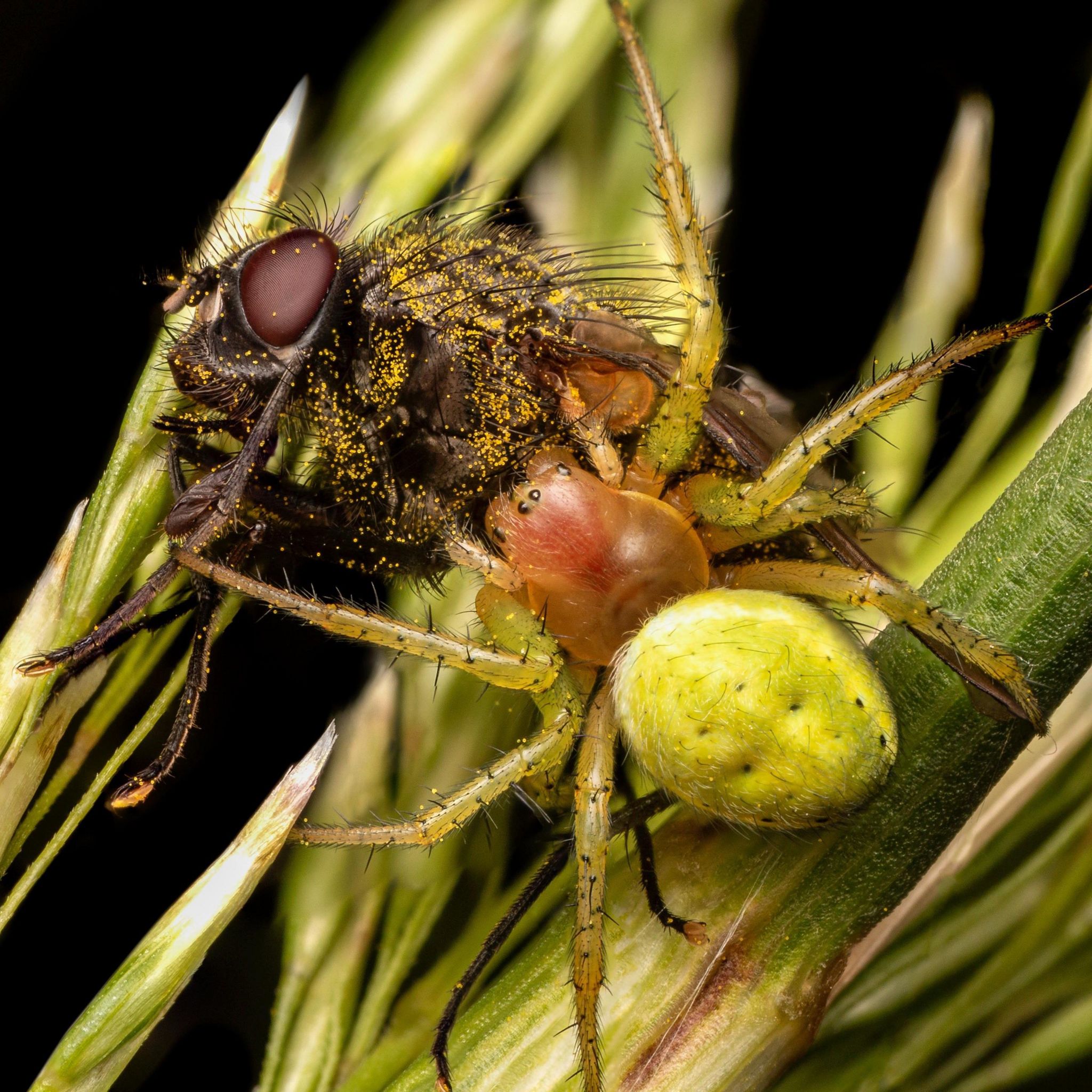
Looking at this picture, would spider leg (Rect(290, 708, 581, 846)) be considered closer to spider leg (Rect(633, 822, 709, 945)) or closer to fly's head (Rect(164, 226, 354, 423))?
spider leg (Rect(633, 822, 709, 945))

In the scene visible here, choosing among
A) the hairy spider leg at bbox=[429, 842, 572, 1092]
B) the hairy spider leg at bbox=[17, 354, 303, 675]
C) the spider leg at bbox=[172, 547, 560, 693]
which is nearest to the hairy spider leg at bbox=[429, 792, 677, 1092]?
→ the hairy spider leg at bbox=[429, 842, 572, 1092]

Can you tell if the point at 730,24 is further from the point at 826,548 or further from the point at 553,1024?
the point at 553,1024

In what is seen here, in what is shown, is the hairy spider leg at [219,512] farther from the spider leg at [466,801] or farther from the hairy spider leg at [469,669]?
the spider leg at [466,801]

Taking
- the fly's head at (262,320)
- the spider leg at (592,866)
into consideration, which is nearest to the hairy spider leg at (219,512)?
the fly's head at (262,320)

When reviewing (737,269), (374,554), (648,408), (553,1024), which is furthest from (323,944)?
(737,269)

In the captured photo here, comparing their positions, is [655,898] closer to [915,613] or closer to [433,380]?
[915,613]

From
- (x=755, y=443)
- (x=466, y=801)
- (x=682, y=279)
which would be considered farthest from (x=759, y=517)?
(x=466, y=801)

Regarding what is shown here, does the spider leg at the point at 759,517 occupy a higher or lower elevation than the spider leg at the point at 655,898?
higher
